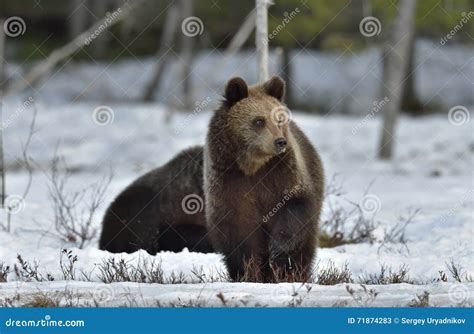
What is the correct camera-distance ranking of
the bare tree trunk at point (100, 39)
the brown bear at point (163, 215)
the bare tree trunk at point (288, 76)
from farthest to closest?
1. the bare tree trunk at point (100, 39)
2. the bare tree trunk at point (288, 76)
3. the brown bear at point (163, 215)

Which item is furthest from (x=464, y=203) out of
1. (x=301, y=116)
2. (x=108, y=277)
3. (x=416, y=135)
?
(x=301, y=116)

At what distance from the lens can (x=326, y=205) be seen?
10.9 m

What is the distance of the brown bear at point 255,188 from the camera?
7113 millimetres

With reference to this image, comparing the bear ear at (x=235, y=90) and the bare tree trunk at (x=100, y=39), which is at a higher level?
the bare tree trunk at (x=100, y=39)

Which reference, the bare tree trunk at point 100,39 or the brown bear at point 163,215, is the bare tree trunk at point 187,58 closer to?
the bare tree trunk at point 100,39

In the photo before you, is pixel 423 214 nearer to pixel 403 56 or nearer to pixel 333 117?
pixel 403 56

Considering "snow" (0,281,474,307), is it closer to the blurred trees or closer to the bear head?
the bear head

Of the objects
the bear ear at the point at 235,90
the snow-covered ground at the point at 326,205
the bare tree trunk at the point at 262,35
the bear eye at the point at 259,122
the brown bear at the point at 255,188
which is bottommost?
the snow-covered ground at the point at 326,205

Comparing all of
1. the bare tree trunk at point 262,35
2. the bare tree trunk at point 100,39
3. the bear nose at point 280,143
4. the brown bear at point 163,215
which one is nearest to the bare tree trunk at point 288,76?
the bare tree trunk at point 100,39

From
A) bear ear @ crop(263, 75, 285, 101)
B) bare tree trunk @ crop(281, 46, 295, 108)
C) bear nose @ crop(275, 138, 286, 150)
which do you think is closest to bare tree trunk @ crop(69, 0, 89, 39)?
bare tree trunk @ crop(281, 46, 295, 108)

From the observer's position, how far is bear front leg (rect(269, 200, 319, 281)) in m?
7.22

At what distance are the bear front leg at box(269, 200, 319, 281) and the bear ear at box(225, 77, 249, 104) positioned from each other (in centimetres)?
98

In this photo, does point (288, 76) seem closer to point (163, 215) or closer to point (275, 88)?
point (163, 215)

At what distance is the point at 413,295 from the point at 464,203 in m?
5.44
